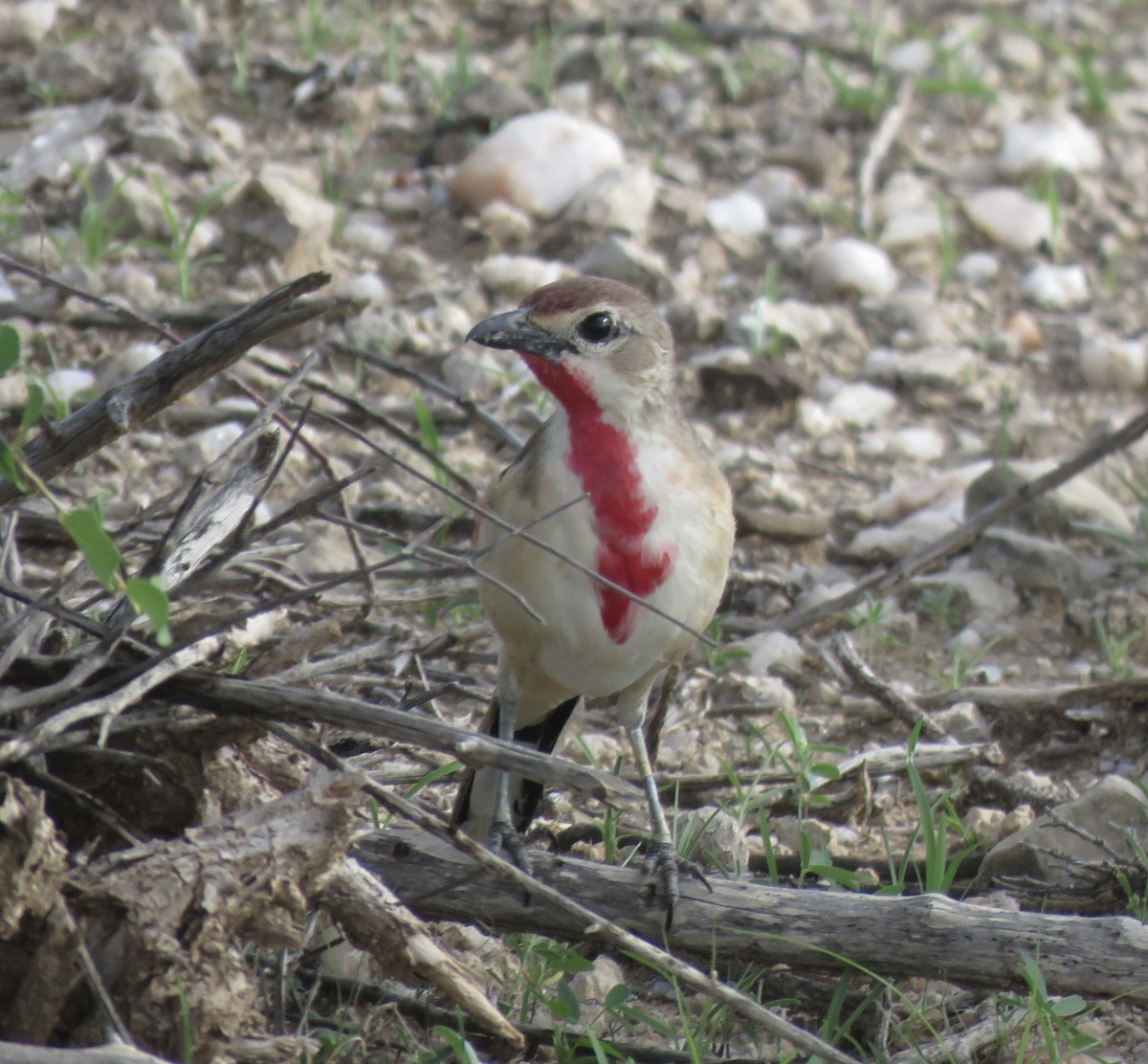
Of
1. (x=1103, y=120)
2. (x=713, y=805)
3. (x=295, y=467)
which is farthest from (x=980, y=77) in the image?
(x=713, y=805)

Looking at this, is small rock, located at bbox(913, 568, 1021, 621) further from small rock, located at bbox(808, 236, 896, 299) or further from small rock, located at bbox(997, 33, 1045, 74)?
small rock, located at bbox(997, 33, 1045, 74)

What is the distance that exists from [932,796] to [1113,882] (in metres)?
0.78

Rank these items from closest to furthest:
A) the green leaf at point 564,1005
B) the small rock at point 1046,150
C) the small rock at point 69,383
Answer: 1. the green leaf at point 564,1005
2. the small rock at point 69,383
3. the small rock at point 1046,150

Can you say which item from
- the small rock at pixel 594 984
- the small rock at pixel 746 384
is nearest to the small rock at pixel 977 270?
the small rock at pixel 746 384

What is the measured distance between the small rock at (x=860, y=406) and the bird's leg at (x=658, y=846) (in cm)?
273

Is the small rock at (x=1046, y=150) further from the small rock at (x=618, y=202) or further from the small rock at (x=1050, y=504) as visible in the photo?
the small rock at (x=1050, y=504)

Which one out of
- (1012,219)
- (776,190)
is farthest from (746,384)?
(1012,219)

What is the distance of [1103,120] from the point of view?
881cm

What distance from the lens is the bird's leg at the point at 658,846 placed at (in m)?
3.48

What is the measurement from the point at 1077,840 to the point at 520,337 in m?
1.82

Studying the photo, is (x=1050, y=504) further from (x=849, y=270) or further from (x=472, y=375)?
(x=472, y=375)

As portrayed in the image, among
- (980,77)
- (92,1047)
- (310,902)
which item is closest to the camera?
(92,1047)

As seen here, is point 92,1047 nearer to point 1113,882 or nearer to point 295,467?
point 1113,882

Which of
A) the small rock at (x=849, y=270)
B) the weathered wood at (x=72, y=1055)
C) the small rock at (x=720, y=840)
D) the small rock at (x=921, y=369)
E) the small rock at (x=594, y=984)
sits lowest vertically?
the small rock at (x=921, y=369)
